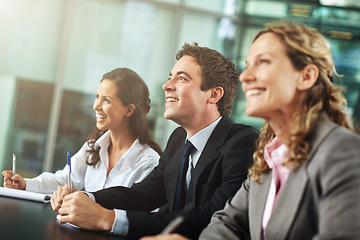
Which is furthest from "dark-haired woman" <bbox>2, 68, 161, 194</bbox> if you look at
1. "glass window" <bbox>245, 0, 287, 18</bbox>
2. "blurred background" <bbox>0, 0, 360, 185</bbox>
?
"glass window" <bbox>245, 0, 287, 18</bbox>

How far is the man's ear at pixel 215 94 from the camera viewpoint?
2.27 meters

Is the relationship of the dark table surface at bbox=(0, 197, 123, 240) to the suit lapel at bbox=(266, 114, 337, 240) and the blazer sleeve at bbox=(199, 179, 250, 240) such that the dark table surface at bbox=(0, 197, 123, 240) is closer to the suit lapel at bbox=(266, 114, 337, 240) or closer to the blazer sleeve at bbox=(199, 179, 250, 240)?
the blazer sleeve at bbox=(199, 179, 250, 240)

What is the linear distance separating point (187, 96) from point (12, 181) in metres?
1.08

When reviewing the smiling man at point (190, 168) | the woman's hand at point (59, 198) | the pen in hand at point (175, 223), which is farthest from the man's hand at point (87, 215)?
the pen in hand at point (175, 223)

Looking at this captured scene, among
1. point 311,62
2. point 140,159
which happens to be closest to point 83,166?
point 140,159

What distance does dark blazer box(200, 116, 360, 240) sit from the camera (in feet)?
3.56

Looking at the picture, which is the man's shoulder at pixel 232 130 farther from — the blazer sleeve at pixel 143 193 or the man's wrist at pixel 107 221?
the man's wrist at pixel 107 221

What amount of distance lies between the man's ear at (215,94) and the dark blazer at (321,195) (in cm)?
89

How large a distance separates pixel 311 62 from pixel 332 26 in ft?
20.3

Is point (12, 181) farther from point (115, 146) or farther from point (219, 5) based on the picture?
point (219, 5)

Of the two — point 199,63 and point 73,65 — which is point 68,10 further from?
point 199,63

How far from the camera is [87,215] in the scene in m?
1.60

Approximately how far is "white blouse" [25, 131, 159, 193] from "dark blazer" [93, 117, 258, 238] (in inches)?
8.9

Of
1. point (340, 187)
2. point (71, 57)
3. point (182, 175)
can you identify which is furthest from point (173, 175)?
point (71, 57)
